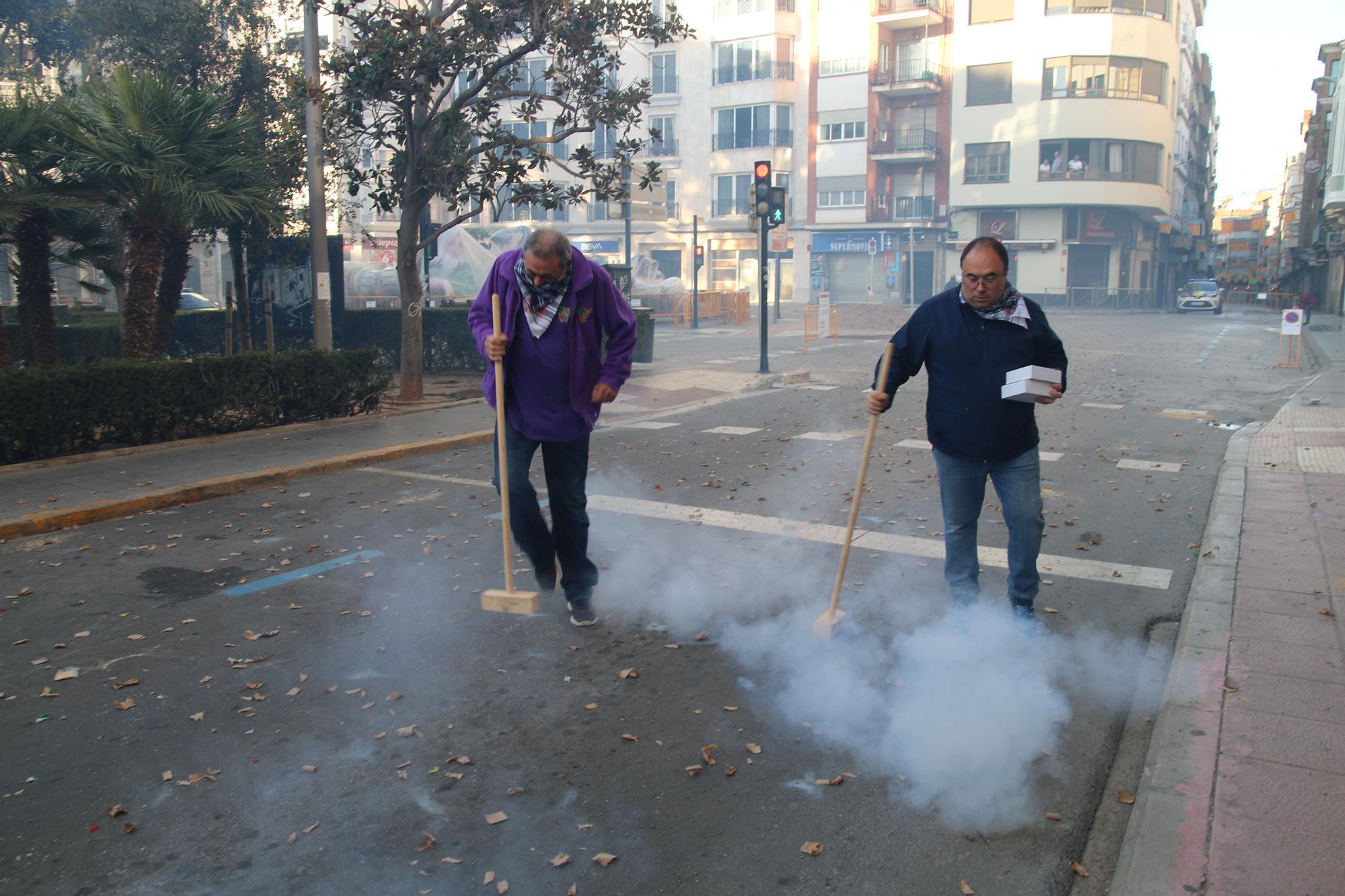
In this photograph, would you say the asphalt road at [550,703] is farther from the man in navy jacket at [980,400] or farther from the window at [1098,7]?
the window at [1098,7]

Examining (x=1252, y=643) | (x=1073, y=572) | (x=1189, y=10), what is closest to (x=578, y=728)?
(x=1252, y=643)

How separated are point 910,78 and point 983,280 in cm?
5307

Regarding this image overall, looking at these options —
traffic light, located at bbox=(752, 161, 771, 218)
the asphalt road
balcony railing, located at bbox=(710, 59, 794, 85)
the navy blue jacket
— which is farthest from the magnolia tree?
balcony railing, located at bbox=(710, 59, 794, 85)

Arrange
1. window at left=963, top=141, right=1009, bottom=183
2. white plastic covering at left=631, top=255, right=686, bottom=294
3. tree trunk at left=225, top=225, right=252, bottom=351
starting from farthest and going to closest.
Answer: window at left=963, top=141, right=1009, bottom=183 < white plastic covering at left=631, top=255, right=686, bottom=294 < tree trunk at left=225, top=225, right=252, bottom=351

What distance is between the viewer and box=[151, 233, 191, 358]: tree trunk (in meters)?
12.0

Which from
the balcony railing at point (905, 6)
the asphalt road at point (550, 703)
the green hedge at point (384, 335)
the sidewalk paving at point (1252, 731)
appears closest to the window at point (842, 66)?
the balcony railing at point (905, 6)

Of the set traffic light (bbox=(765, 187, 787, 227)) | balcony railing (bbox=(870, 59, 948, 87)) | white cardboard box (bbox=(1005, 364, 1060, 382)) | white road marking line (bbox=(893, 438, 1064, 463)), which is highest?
balcony railing (bbox=(870, 59, 948, 87))

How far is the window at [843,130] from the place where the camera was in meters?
53.8

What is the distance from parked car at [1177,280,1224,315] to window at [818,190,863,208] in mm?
16031

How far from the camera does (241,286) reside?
14.8 m

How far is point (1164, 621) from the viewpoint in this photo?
516cm

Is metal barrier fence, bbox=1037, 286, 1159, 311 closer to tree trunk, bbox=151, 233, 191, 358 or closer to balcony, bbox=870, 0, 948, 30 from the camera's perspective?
balcony, bbox=870, 0, 948, 30

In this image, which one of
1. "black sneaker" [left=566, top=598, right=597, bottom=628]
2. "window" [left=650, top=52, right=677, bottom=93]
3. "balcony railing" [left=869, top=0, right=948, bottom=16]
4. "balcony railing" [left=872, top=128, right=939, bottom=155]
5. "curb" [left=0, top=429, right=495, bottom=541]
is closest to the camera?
"black sneaker" [left=566, top=598, right=597, bottom=628]

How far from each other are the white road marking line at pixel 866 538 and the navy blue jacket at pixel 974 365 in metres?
1.44
